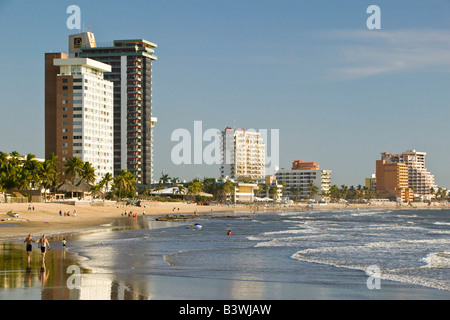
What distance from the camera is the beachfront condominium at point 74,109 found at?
165625 millimetres

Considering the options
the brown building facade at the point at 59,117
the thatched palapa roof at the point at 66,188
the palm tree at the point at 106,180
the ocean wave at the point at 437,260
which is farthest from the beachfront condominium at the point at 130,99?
the ocean wave at the point at 437,260

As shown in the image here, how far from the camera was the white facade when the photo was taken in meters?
166

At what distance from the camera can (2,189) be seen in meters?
107

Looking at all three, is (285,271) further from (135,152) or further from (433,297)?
(135,152)

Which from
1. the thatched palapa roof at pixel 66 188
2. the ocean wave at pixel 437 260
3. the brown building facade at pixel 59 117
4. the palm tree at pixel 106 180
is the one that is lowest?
the ocean wave at pixel 437 260

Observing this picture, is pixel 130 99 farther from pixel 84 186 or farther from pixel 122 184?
pixel 84 186

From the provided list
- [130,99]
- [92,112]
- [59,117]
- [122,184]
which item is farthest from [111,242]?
[130,99]

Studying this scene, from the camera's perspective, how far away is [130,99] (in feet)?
630

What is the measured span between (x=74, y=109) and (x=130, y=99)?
29.3 m

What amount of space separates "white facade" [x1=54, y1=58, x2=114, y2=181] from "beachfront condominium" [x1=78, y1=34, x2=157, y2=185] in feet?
41.6

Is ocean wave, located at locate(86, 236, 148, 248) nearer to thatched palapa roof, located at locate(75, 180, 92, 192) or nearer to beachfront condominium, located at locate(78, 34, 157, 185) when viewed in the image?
thatched palapa roof, located at locate(75, 180, 92, 192)

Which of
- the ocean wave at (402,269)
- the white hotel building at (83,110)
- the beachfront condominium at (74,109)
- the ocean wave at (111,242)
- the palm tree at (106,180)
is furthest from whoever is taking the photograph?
the beachfront condominium at (74,109)

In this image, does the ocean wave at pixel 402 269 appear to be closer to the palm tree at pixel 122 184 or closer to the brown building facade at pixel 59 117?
the palm tree at pixel 122 184

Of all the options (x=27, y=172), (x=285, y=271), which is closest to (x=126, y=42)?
(x=27, y=172)
